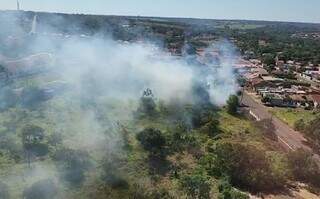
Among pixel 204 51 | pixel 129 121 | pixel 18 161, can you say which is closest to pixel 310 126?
pixel 129 121

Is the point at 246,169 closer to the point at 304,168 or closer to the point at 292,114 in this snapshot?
the point at 304,168

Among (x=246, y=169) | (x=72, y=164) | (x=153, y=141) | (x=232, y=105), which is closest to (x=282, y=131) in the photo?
(x=232, y=105)

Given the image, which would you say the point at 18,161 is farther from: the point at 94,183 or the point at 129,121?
the point at 129,121

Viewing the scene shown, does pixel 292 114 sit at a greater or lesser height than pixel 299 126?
lesser

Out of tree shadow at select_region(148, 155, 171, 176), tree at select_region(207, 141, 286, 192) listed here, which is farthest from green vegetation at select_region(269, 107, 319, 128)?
tree shadow at select_region(148, 155, 171, 176)

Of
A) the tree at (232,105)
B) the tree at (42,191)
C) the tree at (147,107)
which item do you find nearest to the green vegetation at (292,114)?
the tree at (232,105)

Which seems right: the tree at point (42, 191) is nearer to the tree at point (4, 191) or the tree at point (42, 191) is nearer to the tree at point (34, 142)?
the tree at point (4, 191)
